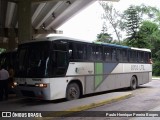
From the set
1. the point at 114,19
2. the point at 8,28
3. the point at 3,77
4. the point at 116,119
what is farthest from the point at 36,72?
the point at 114,19

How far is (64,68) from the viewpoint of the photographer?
41.1ft

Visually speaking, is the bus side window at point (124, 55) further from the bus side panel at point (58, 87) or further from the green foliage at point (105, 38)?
the green foliage at point (105, 38)

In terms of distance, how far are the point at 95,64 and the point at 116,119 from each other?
19.9 feet

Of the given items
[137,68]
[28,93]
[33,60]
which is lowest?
[28,93]

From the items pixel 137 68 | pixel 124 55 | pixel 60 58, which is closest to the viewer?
pixel 60 58

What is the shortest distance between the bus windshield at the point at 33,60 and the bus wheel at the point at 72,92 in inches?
68.8

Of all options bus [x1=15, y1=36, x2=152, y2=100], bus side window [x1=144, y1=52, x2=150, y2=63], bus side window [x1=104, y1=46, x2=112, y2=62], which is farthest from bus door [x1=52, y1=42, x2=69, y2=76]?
bus side window [x1=144, y1=52, x2=150, y2=63]

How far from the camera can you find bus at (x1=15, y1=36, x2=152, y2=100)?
11781 mm

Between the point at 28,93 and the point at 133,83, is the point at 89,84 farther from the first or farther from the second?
the point at 133,83

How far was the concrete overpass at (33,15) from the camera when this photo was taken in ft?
62.6

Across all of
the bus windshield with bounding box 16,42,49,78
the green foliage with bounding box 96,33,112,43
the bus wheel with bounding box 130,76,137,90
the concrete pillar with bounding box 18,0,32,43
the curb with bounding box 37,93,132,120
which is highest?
the green foliage with bounding box 96,33,112,43

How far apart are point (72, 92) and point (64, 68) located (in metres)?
1.33

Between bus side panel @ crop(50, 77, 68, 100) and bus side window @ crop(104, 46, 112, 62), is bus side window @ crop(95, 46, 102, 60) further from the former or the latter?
bus side panel @ crop(50, 77, 68, 100)

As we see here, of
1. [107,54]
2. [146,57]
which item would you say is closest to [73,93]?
[107,54]
